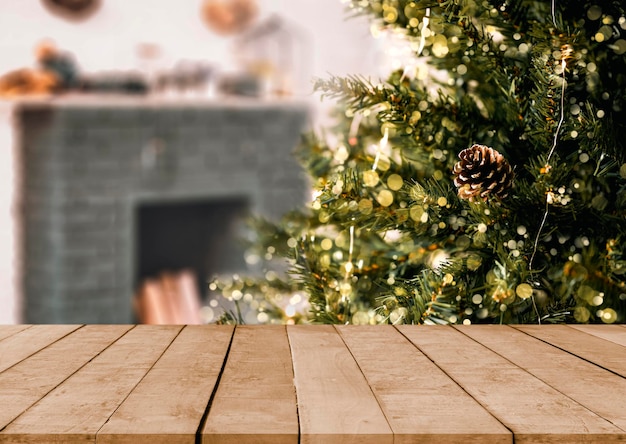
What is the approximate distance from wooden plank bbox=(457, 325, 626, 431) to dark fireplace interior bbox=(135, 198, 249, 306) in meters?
2.93

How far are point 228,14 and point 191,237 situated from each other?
3.64 feet

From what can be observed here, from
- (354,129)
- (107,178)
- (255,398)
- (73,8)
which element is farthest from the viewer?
(73,8)

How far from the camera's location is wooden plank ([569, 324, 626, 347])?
0.80 meters

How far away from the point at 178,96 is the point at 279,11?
30.0 inches

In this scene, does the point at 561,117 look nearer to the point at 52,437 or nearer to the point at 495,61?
the point at 495,61

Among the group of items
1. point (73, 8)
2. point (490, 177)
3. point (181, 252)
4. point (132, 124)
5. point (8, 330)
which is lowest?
point (181, 252)

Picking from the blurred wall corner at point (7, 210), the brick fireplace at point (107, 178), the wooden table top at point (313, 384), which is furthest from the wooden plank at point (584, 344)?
the blurred wall corner at point (7, 210)

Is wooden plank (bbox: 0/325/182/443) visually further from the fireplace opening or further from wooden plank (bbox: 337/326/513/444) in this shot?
the fireplace opening

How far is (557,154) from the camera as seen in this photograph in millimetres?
792

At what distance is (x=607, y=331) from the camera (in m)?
0.83

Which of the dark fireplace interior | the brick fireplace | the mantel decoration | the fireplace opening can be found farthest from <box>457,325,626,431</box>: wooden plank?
the mantel decoration

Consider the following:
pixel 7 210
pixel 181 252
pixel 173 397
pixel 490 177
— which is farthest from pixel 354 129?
pixel 181 252

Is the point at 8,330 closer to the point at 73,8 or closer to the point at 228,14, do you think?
the point at 73,8

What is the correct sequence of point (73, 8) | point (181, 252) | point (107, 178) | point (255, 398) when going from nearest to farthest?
point (255, 398) → point (107, 178) → point (73, 8) → point (181, 252)
